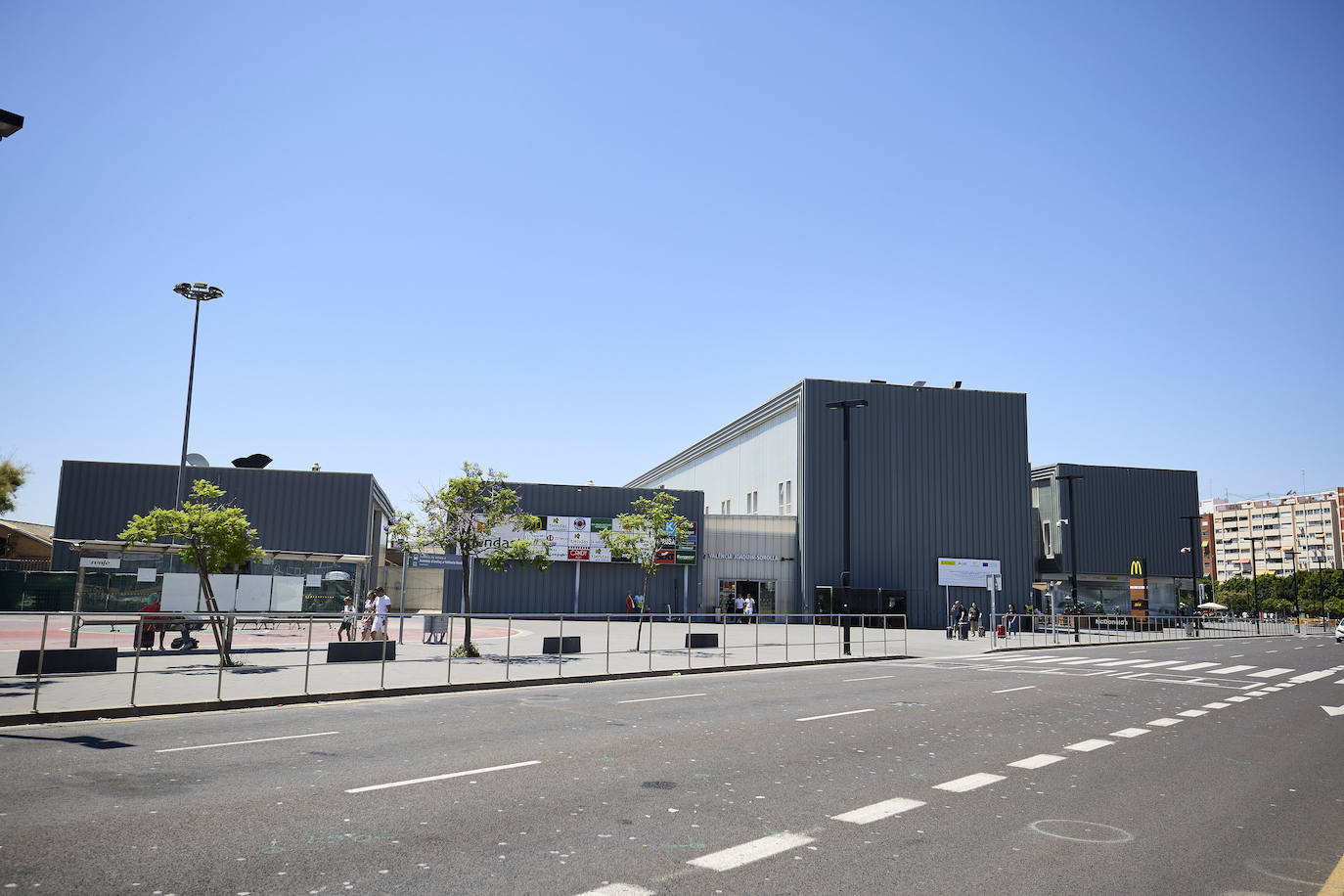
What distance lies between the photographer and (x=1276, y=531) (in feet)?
561

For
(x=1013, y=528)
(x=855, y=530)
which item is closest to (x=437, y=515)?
(x=855, y=530)

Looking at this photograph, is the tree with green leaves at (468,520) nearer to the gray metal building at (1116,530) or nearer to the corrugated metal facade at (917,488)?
the corrugated metal facade at (917,488)

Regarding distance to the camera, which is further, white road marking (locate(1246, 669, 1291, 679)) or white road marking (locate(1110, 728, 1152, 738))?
white road marking (locate(1246, 669, 1291, 679))

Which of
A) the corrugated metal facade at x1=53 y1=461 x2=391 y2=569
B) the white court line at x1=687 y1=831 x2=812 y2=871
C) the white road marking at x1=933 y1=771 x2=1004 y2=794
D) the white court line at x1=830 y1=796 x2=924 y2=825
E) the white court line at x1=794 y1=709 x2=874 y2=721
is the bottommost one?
the white court line at x1=794 y1=709 x2=874 y2=721

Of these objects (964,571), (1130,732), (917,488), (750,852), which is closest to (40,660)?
(750,852)

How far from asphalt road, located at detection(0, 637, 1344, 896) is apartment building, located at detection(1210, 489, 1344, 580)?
17136 centimetres

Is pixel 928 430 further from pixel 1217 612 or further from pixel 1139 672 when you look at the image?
pixel 1217 612

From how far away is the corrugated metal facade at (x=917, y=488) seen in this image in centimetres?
5112

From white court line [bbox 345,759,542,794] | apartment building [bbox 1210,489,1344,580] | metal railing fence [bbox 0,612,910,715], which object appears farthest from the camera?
apartment building [bbox 1210,489,1344,580]

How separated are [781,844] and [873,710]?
816 cm

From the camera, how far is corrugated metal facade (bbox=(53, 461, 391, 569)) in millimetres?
45844

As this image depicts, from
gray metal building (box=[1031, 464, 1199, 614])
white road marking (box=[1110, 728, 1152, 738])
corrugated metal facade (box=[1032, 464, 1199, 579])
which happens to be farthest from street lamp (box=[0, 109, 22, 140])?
corrugated metal facade (box=[1032, 464, 1199, 579])

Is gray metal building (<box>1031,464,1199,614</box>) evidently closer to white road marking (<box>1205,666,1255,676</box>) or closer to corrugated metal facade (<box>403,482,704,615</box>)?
corrugated metal facade (<box>403,482,704,615</box>)

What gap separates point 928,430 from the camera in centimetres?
5350
